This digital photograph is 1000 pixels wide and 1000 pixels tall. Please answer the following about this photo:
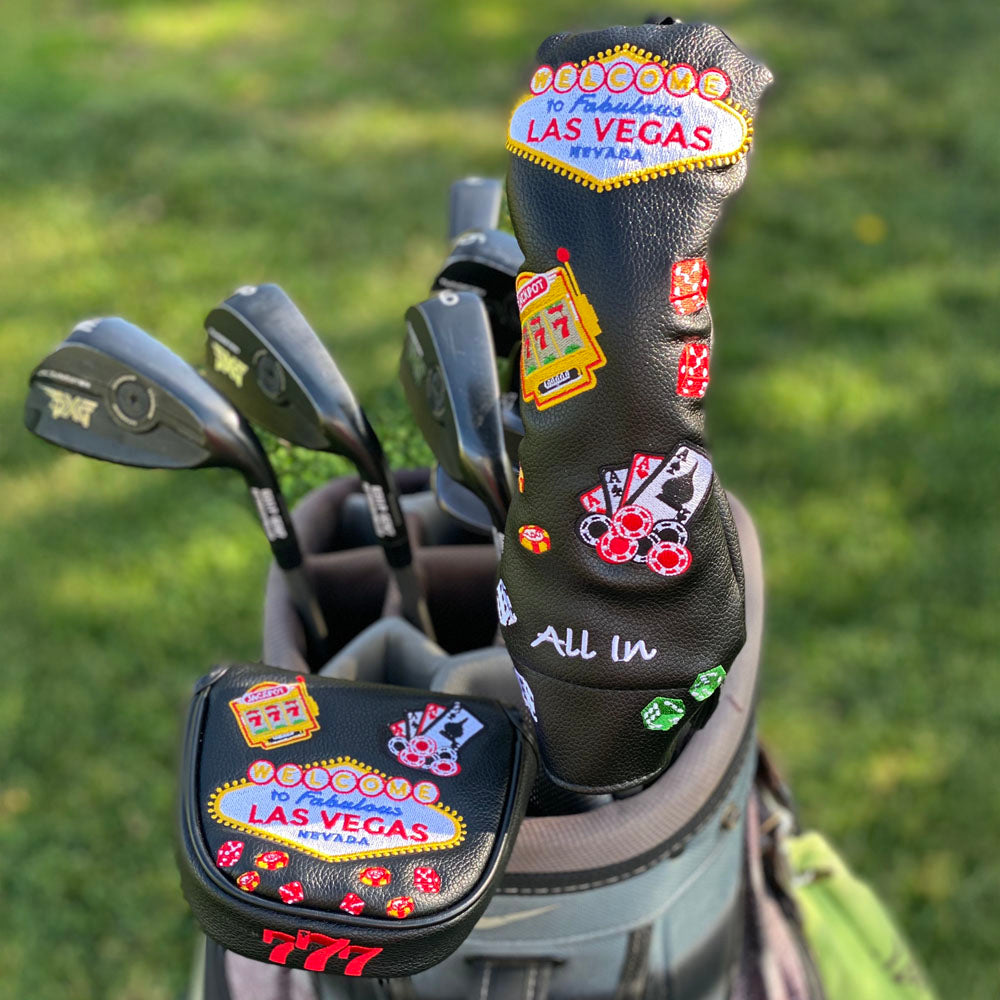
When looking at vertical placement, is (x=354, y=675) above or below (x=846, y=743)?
above

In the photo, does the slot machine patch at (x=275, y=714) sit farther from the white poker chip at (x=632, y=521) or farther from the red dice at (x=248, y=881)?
the white poker chip at (x=632, y=521)

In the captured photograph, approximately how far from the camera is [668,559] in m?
0.60

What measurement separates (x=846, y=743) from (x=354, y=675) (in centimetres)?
101

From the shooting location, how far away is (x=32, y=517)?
2010mm

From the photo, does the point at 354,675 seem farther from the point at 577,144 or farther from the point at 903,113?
the point at 903,113

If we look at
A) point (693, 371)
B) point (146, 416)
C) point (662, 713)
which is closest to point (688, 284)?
point (693, 371)

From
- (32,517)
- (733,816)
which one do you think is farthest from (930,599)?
(32,517)

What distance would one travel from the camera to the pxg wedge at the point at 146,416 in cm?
83

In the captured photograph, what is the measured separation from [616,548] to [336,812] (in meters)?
0.24

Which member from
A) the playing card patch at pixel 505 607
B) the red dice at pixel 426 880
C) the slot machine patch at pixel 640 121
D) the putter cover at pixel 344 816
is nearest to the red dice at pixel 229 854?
the putter cover at pixel 344 816

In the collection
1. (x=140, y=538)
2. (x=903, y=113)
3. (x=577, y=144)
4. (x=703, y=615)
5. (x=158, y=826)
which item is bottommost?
(x=158, y=826)

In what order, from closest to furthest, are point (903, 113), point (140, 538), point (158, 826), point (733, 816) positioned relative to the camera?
point (733, 816) → point (158, 826) → point (140, 538) → point (903, 113)

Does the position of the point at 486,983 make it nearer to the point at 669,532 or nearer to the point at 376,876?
the point at 376,876

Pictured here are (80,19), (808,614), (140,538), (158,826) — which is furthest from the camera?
(80,19)
